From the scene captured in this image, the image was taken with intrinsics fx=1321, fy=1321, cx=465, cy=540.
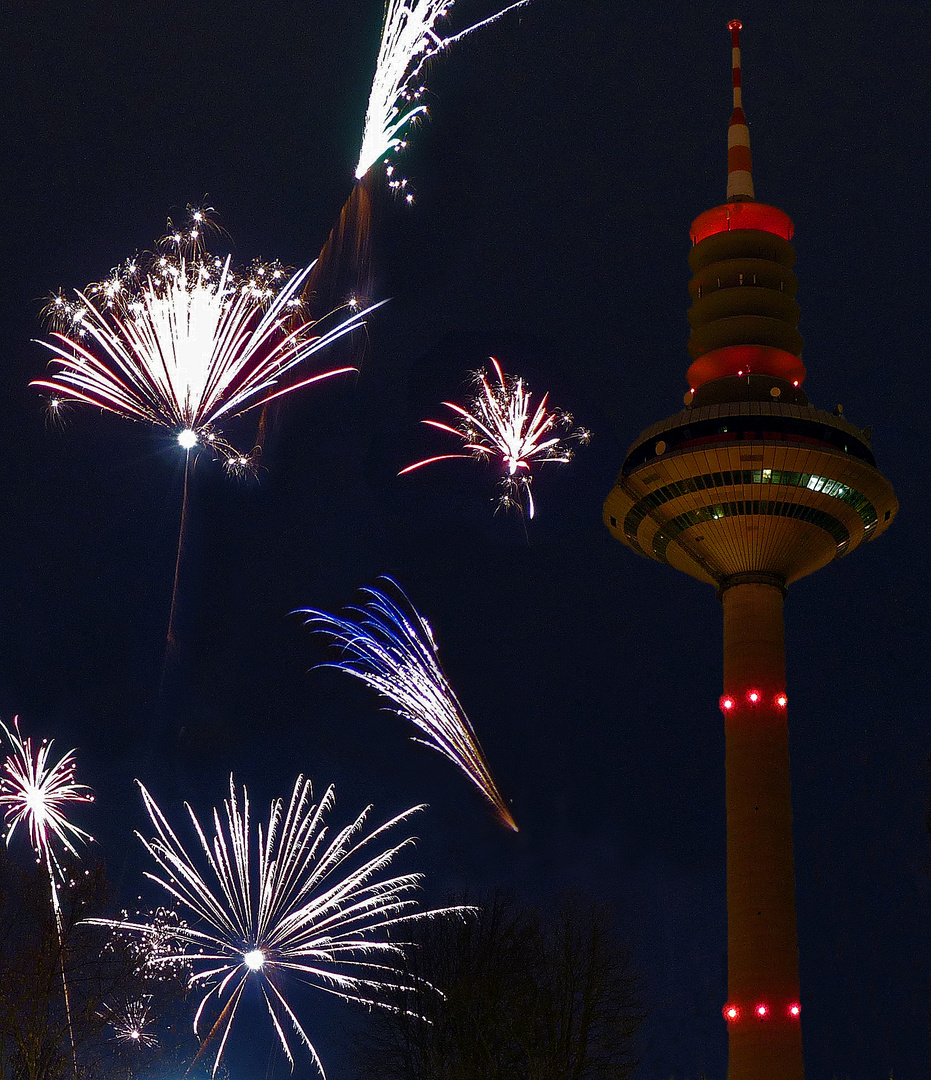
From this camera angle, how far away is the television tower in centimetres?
8044

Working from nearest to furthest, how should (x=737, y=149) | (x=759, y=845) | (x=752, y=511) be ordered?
(x=759, y=845), (x=752, y=511), (x=737, y=149)

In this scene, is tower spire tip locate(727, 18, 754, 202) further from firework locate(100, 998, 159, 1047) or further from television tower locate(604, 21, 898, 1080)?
firework locate(100, 998, 159, 1047)

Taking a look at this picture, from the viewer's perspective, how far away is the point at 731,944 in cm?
8175

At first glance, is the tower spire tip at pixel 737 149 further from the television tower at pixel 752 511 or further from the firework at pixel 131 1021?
the firework at pixel 131 1021

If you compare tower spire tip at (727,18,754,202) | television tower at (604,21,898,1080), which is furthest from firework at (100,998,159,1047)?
tower spire tip at (727,18,754,202)

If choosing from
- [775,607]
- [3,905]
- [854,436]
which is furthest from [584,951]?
[854,436]

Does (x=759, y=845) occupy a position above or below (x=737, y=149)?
below

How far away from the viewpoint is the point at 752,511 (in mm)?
90938

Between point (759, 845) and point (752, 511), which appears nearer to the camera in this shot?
point (759, 845)

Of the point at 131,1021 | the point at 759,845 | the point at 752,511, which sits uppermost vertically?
the point at 752,511

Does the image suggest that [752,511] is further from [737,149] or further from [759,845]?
[737,149]

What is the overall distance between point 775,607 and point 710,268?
27382mm

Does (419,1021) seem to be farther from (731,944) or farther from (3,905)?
(3,905)

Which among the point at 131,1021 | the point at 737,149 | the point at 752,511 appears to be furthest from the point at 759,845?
the point at 737,149
